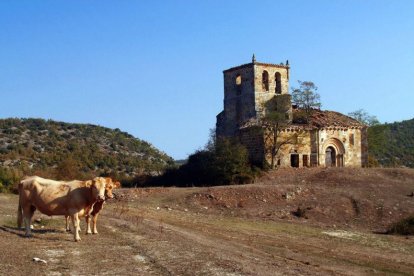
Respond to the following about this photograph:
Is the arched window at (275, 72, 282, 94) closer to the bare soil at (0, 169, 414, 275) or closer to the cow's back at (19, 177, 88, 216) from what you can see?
the bare soil at (0, 169, 414, 275)

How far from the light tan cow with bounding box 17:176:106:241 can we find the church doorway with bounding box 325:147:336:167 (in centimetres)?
3361

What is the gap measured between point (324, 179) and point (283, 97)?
33.6 ft

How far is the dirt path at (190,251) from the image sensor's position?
10438 millimetres

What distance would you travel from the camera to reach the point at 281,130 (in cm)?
4266

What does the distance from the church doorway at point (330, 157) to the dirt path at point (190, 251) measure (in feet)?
78.2

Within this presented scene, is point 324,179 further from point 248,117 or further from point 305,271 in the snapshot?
point 305,271

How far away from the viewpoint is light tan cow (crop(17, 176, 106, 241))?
1348 centimetres

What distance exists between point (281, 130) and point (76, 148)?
Answer: 24.7 m

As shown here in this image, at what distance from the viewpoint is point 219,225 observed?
21297 millimetres

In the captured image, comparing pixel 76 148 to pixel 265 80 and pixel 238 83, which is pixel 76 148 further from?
pixel 265 80

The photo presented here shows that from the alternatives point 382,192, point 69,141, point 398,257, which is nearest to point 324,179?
point 382,192

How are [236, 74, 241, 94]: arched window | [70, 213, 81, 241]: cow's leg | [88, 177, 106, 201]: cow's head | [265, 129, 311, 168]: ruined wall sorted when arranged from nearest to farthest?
[70, 213, 81, 241]: cow's leg, [88, 177, 106, 201]: cow's head, [265, 129, 311, 168]: ruined wall, [236, 74, 241, 94]: arched window

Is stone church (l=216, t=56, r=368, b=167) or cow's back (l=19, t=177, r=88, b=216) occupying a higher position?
stone church (l=216, t=56, r=368, b=167)

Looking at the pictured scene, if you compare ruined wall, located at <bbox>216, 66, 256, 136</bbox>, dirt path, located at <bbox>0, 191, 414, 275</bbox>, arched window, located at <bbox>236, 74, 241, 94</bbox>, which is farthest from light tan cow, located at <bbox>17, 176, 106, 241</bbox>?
arched window, located at <bbox>236, 74, 241, 94</bbox>
